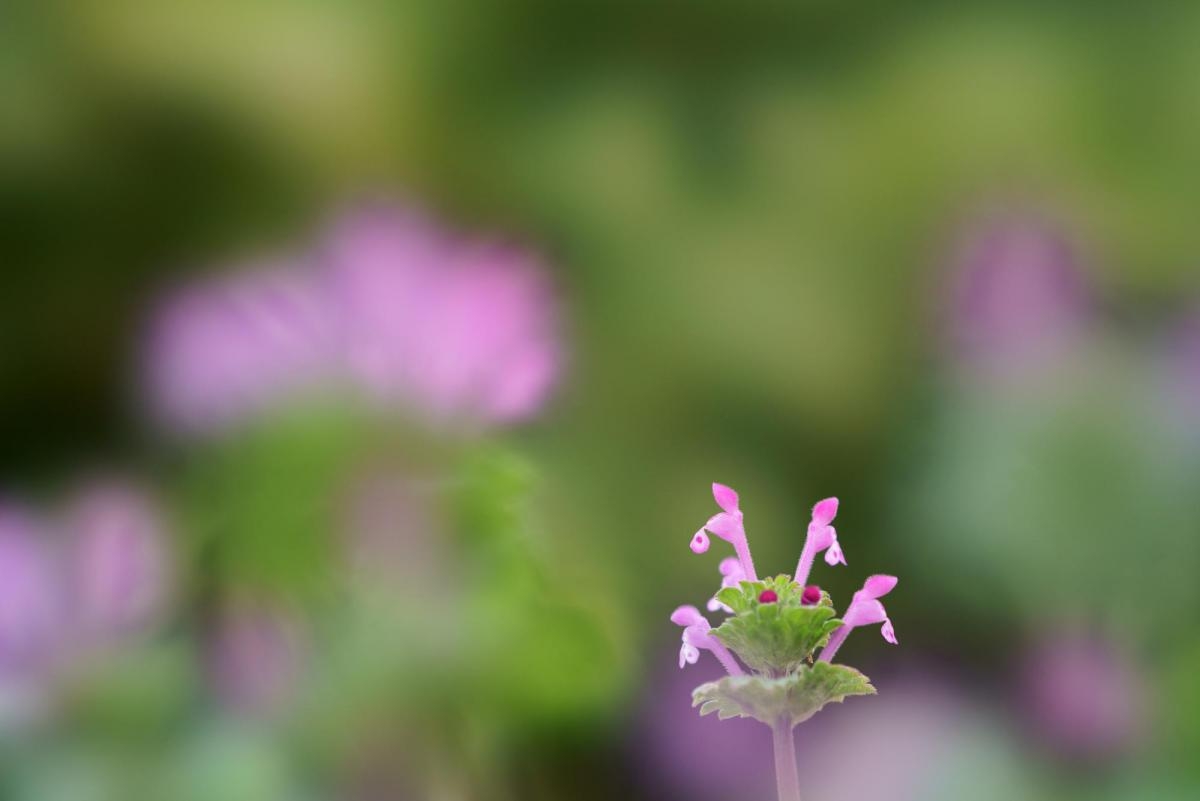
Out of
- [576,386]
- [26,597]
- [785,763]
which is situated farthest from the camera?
[576,386]

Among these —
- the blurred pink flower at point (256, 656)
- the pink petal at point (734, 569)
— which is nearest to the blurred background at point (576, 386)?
the blurred pink flower at point (256, 656)

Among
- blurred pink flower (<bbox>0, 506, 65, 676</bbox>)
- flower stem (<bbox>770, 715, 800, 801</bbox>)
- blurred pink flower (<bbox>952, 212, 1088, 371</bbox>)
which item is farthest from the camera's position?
blurred pink flower (<bbox>952, 212, 1088, 371</bbox>)

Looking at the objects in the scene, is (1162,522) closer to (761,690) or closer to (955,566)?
(955,566)

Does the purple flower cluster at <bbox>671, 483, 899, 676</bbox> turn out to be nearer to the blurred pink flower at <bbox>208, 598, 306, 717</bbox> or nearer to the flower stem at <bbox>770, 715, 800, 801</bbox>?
the flower stem at <bbox>770, 715, 800, 801</bbox>

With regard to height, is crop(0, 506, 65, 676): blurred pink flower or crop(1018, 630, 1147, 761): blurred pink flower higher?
crop(0, 506, 65, 676): blurred pink flower

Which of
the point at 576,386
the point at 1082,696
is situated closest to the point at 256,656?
the point at 576,386

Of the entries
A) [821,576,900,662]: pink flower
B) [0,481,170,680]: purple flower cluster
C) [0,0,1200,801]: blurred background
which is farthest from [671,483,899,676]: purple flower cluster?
[0,481,170,680]: purple flower cluster

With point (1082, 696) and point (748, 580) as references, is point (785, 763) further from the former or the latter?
point (1082, 696)

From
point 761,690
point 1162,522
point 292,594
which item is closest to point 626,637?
point 292,594
